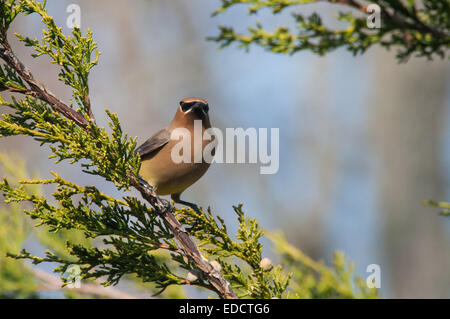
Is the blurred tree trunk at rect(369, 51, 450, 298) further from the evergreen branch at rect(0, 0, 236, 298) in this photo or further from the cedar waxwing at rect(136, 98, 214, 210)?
the evergreen branch at rect(0, 0, 236, 298)

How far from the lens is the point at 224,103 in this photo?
1520cm

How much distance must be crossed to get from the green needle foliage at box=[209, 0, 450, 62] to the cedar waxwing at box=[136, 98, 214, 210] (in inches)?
43.4

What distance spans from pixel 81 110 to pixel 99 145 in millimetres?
209

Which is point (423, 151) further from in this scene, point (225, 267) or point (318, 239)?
point (225, 267)

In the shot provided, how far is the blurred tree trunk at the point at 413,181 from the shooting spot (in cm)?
999

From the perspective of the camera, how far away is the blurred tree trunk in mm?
9992

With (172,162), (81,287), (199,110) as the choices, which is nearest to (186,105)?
(199,110)

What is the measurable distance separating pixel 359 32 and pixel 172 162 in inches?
69.2

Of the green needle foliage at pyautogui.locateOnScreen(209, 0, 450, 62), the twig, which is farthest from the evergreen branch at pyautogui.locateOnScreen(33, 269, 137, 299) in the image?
the green needle foliage at pyautogui.locateOnScreen(209, 0, 450, 62)

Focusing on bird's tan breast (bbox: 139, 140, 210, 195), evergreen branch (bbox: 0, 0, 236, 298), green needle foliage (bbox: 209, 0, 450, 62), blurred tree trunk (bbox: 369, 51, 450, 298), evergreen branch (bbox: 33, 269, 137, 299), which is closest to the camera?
evergreen branch (bbox: 0, 0, 236, 298)

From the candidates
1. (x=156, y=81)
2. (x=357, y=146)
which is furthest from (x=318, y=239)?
(x=156, y=81)

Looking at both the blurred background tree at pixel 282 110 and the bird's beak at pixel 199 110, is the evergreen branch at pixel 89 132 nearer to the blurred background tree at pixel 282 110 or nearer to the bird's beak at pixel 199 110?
the bird's beak at pixel 199 110

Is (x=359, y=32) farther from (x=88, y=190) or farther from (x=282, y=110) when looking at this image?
(x=282, y=110)
